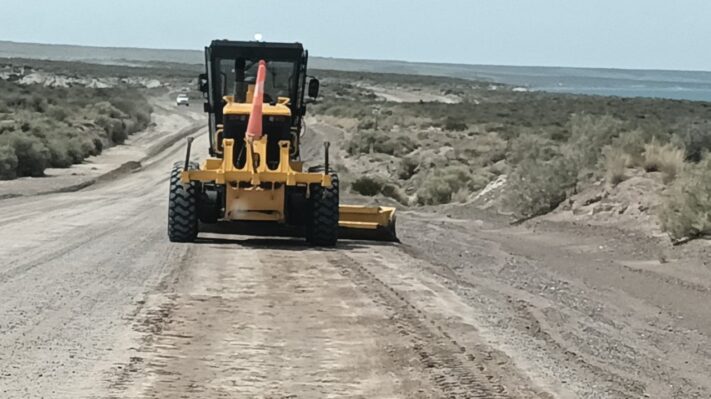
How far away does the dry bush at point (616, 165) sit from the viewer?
24.7 metres

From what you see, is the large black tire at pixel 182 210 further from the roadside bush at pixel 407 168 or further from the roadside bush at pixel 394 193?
the roadside bush at pixel 407 168

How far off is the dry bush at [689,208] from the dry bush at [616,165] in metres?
4.60

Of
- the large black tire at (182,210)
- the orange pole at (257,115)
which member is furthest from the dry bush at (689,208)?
the large black tire at (182,210)

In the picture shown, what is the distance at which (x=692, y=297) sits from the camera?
567 inches

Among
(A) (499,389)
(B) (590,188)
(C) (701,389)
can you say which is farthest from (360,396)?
(B) (590,188)

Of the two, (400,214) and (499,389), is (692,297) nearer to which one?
(499,389)

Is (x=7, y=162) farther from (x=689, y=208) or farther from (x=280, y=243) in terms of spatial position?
(x=689, y=208)

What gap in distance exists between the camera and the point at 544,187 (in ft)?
86.2

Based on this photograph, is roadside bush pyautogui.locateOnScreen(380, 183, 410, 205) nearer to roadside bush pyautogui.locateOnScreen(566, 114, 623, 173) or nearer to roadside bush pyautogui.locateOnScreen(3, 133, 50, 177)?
roadside bush pyautogui.locateOnScreen(566, 114, 623, 173)

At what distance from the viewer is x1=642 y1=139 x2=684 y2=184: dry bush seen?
23.6 meters

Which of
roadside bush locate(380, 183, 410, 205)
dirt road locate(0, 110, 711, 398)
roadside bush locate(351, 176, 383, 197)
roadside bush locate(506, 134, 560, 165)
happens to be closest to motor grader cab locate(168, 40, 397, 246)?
dirt road locate(0, 110, 711, 398)

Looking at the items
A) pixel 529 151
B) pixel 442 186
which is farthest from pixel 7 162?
pixel 529 151

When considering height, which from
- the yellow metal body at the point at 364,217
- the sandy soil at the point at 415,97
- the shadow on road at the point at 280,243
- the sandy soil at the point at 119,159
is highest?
the yellow metal body at the point at 364,217

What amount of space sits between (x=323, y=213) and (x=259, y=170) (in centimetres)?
128
